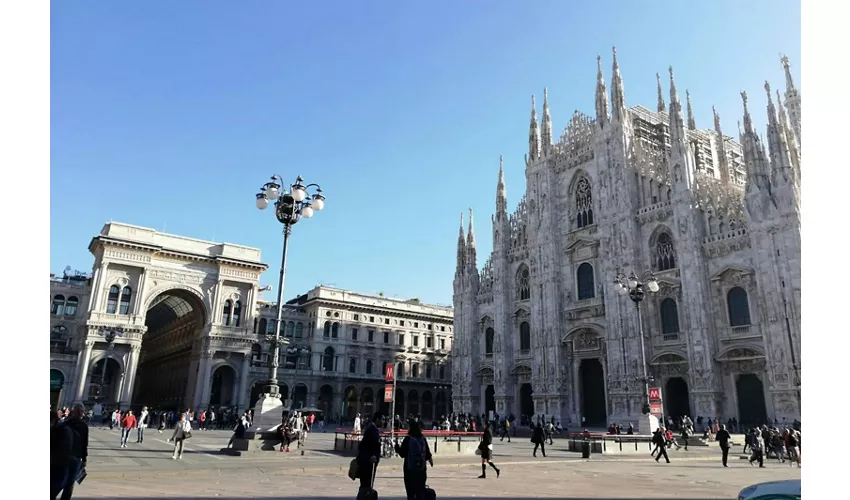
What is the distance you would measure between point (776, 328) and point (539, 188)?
21.7 meters

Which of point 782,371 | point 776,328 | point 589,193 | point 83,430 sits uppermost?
point 589,193

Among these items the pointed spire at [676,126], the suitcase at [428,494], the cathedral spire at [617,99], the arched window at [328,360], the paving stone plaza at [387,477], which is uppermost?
the cathedral spire at [617,99]

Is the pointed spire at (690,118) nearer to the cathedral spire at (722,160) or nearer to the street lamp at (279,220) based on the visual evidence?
the cathedral spire at (722,160)

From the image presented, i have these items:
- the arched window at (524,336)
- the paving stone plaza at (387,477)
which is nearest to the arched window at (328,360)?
the arched window at (524,336)

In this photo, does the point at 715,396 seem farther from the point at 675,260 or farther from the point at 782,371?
the point at 675,260

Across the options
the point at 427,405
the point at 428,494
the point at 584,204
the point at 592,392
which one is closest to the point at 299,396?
the point at 427,405

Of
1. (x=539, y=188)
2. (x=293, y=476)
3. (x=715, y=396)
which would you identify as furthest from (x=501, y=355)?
(x=293, y=476)

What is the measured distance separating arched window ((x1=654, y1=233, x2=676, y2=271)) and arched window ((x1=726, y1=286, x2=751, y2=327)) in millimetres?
4252

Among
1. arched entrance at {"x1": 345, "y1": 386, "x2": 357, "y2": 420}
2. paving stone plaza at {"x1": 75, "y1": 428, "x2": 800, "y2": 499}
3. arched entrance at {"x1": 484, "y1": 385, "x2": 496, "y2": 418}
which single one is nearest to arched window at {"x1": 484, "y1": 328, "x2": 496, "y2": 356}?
arched entrance at {"x1": 484, "y1": 385, "x2": 496, "y2": 418}

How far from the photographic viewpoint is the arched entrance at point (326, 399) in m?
57.8

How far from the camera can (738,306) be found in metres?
33.4

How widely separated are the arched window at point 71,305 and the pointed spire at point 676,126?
171ft

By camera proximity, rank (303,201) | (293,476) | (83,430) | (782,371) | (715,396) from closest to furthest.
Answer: (83,430)
(293,476)
(303,201)
(782,371)
(715,396)

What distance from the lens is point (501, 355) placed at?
46469 mm
